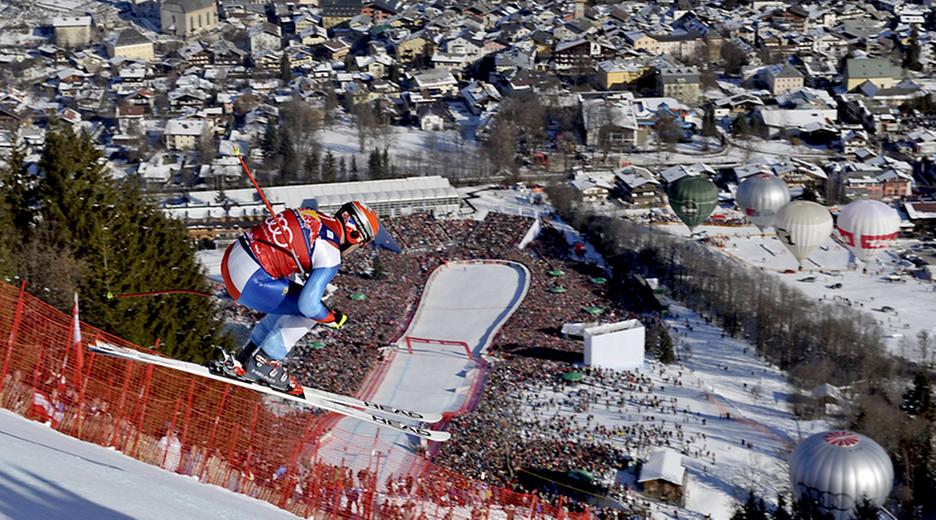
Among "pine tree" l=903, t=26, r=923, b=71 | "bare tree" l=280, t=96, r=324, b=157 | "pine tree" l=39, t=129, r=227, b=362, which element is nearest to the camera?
"pine tree" l=39, t=129, r=227, b=362

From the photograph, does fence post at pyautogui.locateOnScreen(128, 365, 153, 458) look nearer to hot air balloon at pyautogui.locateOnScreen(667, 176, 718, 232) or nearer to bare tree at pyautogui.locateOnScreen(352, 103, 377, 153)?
hot air balloon at pyautogui.locateOnScreen(667, 176, 718, 232)

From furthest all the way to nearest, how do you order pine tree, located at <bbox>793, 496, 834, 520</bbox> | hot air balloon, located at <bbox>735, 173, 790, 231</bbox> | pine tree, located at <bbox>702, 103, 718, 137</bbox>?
pine tree, located at <bbox>702, 103, 718, 137</bbox> → hot air balloon, located at <bbox>735, 173, 790, 231</bbox> → pine tree, located at <bbox>793, 496, 834, 520</bbox>

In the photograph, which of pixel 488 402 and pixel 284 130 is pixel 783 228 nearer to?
pixel 488 402

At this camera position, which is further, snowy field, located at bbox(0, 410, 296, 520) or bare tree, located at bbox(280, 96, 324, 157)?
bare tree, located at bbox(280, 96, 324, 157)

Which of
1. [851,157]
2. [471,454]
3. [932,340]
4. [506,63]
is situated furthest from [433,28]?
[471,454]

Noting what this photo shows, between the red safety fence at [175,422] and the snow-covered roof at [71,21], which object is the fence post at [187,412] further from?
the snow-covered roof at [71,21]

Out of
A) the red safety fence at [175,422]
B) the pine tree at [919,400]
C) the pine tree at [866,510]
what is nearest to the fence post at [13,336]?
the red safety fence at [175,422]

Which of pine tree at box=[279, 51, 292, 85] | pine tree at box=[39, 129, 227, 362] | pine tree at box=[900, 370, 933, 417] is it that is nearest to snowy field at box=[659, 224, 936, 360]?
pine tree at box=[900, 370, 933, 417]
